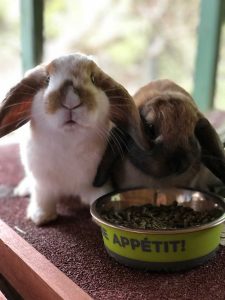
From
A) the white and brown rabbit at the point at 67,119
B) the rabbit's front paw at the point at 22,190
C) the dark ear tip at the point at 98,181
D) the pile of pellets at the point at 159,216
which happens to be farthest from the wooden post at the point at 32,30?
the pile of pellets at the point at 159,216

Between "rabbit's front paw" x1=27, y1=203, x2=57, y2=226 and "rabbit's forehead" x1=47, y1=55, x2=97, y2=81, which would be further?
"rabbit's front paw" x1=27, y1=203, x2=57, y2=226

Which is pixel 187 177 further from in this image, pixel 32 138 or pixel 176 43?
pixel 176 43

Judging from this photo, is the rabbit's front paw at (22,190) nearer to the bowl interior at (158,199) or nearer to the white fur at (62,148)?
the white fur at (62,148)

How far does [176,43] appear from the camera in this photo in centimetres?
396

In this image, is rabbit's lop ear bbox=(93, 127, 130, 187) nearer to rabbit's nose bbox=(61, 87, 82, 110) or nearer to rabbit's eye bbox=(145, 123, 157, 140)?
rabbit's eye bbox=(145, 123, 157, 140)

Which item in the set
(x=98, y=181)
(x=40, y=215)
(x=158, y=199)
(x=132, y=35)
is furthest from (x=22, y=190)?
(x=132, y=35)

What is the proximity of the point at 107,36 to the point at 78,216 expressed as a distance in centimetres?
265

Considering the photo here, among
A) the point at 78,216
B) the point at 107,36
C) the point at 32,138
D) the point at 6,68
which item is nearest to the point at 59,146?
the point at 32,138

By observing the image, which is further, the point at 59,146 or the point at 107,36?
the point at 107,36

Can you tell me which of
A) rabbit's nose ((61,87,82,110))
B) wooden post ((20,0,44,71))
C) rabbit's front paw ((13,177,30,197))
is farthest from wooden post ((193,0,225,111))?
rabbit's nose ((61,87,82,110))

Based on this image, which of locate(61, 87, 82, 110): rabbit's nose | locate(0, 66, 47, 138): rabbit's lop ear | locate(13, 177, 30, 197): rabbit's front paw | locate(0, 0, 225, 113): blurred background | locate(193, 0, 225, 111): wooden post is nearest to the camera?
locate(61, 87, 82, 110): rabbit's nose

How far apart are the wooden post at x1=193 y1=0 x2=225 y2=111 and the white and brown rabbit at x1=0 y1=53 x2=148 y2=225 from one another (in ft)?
3.88

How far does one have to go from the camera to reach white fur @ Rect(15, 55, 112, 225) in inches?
45.6

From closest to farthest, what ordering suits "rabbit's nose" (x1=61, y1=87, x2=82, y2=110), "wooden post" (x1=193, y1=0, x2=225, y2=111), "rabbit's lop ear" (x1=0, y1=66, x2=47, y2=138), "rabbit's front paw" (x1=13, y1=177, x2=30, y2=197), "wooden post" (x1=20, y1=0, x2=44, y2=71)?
"rabbit's nose" (x1=61, y1=87, x2=82, y2=110)
"rabbit's lop ear" (x1=0, y1=66, x2=47, y2=138)
"rabbit's front paw" (x1=13, y1=177, x2=30, y2=197)
"wooden post" (x1=20, y1=0, x2=44, y2=71)
"wooden post" (x1=193, y1=0, x2=225, y2=111)
